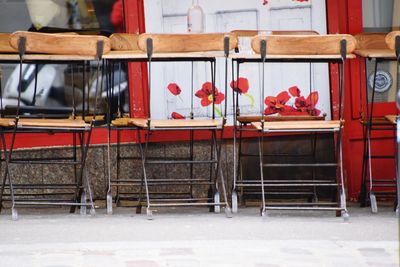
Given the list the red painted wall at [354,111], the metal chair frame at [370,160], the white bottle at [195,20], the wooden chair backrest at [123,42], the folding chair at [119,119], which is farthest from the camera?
the red painted wall at [354,111]

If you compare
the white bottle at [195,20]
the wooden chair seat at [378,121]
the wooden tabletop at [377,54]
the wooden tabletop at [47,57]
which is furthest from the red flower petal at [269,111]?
the wooden tabletop at [47,57]

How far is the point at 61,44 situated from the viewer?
7.28m

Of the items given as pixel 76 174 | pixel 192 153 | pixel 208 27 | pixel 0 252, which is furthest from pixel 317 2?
pixel 0 252

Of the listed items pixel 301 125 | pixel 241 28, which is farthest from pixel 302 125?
pixel 241 28

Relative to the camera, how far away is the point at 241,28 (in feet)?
29.4

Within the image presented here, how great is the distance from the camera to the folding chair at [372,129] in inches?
311

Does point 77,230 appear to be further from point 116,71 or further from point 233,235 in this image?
point 116,71

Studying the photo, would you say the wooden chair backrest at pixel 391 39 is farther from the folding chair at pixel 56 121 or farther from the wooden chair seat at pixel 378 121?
the folding chair at pixel 56 121

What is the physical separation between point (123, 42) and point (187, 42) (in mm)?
1029

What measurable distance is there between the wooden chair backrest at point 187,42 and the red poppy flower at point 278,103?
5.44 ft

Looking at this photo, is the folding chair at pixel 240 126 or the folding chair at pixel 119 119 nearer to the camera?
the folding chair at pixel 240 126

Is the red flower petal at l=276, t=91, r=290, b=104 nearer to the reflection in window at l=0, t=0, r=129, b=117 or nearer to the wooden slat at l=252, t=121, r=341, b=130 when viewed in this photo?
the reflection in window at l=0, t=0, r=129, b=117

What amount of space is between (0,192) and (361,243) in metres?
2.96

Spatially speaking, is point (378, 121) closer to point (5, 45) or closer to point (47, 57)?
point (47, 57)
